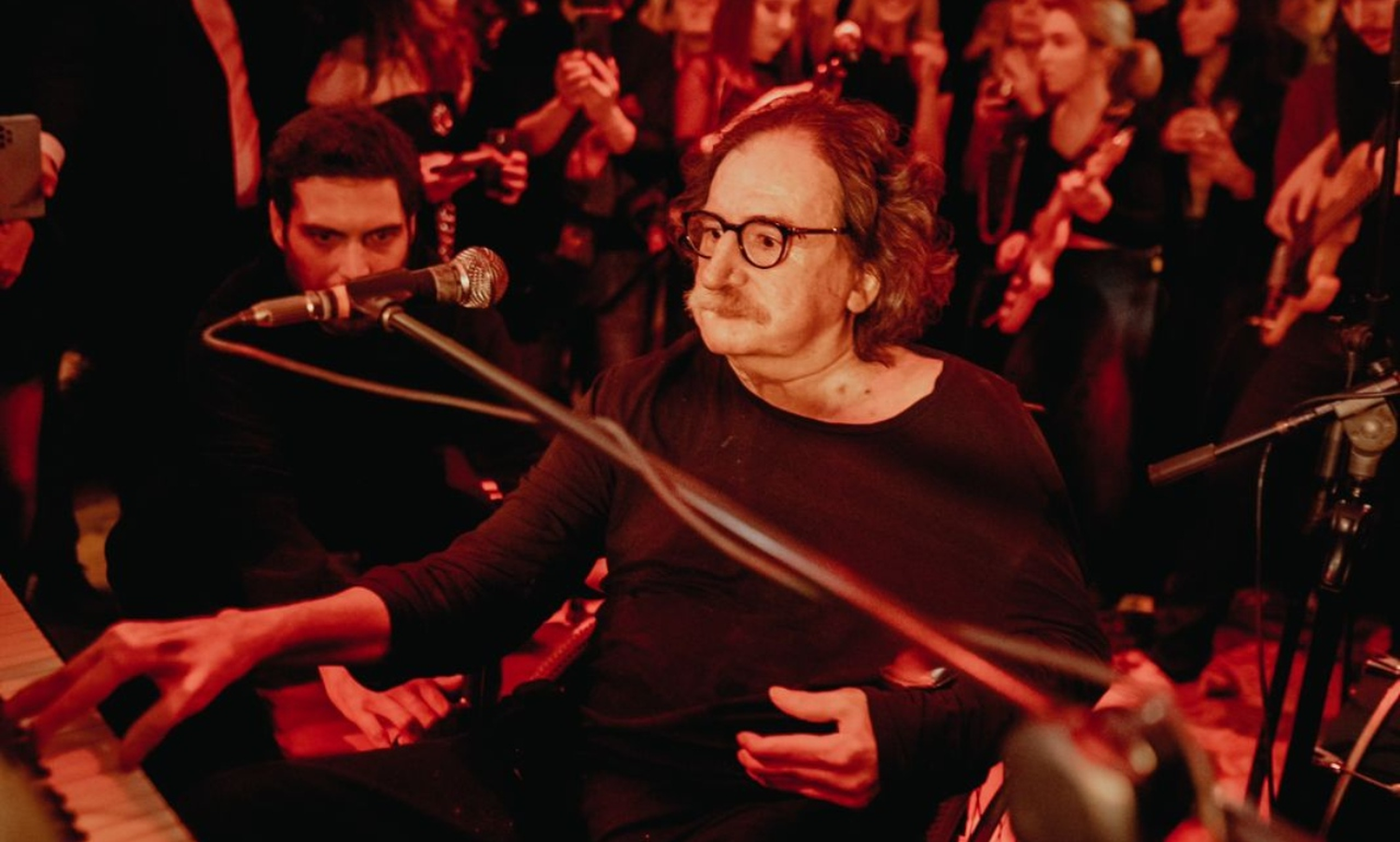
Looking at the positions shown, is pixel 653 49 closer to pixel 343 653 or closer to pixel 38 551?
pixel 38 551

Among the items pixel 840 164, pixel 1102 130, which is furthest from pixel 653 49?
pixel 840 164

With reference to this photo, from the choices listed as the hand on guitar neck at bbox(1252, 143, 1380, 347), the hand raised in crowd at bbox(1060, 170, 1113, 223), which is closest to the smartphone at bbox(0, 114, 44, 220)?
the hand raised in crowd at bbox(1060, 170, 1113, 223)

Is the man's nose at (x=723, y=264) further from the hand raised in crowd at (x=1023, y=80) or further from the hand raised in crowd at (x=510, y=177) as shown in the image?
the hand raised in crowd at (x=1023, y=80)

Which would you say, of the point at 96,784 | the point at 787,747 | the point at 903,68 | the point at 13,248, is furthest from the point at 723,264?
the point at 903,68

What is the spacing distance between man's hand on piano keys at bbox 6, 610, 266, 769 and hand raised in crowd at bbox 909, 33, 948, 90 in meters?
3.73

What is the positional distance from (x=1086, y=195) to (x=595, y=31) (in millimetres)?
1635

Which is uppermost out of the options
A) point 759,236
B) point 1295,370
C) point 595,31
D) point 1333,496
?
point 595,31

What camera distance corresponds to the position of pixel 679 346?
6.86ft

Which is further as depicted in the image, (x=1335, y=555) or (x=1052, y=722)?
(x=1335, y=555)

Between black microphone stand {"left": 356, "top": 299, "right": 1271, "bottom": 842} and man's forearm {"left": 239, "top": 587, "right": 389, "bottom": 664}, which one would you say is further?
man's forearm {"left": 239, "top": 587, "right": 389, "bottom": 664}

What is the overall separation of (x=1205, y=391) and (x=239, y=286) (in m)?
3.25

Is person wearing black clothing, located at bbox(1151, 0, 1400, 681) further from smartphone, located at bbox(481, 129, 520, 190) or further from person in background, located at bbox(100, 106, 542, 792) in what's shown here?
smartphone, located at bbox(481, 129, 520, 190)

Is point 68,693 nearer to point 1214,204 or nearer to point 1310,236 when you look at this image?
point 1310,236

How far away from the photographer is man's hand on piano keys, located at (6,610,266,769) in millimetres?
1278
